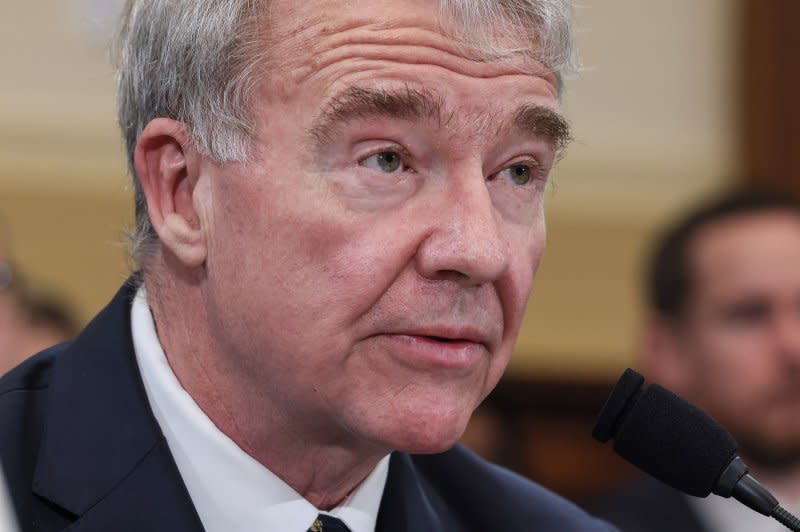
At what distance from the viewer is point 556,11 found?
239 centimetres

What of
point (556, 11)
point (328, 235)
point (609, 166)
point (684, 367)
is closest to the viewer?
point (328, 235)

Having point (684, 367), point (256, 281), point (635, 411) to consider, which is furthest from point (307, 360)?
point (684, 367)

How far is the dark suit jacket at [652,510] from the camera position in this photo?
439cm

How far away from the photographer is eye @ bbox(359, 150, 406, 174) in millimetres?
2252

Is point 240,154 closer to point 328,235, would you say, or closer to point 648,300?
point 328,235

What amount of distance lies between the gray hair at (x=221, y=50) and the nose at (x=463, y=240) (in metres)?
0.23

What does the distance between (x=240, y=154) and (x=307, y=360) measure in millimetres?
329

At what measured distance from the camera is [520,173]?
2.40 metres

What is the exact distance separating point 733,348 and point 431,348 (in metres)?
2.50

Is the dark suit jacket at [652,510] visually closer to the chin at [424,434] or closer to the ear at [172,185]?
the chin at [424,434]

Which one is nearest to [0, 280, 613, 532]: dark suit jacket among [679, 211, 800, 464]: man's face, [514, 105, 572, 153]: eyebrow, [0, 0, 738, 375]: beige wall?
[514, 105, 572, 153]: eyebrow

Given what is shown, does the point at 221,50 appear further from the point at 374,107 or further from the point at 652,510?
the point at 652,510

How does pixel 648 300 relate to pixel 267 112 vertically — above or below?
above

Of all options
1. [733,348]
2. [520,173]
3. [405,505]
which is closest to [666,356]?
[733,348]
